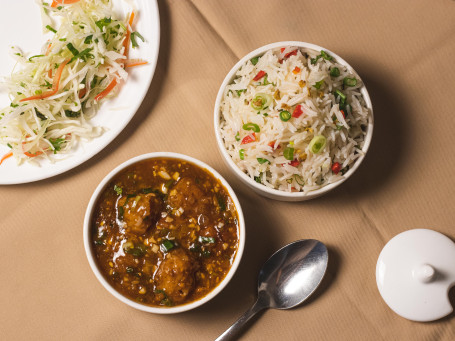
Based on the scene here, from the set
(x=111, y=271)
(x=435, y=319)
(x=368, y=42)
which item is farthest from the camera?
(x=368, y=42)

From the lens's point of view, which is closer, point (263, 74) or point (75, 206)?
point (263, 74)

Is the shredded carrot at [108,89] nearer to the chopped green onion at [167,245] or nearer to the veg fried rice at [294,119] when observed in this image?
the veg fried rice at [294,119]

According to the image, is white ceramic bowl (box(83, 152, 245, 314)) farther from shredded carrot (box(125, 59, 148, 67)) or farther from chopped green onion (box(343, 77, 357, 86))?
chopped green onion (box(343, 77, 357, 86))

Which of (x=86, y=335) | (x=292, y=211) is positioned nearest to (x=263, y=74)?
(x=292, y=211)

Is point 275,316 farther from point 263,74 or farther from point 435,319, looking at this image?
point 263,74

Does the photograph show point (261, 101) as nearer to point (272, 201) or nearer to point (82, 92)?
point (272, 201)

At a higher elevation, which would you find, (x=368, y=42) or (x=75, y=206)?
(x=75, y=206)

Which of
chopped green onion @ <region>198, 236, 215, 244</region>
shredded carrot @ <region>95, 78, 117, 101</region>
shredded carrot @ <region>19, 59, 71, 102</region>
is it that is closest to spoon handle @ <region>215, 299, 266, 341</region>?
chopped green onion @ <region>198, 236, 215, 244</region>
